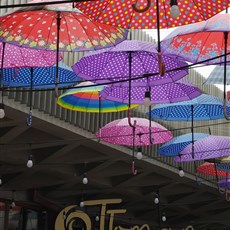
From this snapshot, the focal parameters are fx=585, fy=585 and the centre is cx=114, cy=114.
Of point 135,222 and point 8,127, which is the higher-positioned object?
point 8,127

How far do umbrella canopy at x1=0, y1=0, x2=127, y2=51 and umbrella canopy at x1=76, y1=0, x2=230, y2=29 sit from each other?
2.42 feet

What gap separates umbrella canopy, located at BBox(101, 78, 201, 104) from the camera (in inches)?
274

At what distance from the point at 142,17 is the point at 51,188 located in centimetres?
1544

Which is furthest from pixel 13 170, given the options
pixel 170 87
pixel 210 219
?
pixel 210 219

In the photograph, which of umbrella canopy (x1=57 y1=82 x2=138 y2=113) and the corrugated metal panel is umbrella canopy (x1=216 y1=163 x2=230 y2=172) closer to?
the corrugated metal panel

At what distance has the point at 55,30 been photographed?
545 cm

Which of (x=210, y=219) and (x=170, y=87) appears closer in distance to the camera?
(x=170, y=87)

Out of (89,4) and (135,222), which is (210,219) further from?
(89,4)

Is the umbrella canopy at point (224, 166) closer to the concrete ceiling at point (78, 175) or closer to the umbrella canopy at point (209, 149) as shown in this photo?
the umbrella canopy at point (209, 149)

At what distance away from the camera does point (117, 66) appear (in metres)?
6.58

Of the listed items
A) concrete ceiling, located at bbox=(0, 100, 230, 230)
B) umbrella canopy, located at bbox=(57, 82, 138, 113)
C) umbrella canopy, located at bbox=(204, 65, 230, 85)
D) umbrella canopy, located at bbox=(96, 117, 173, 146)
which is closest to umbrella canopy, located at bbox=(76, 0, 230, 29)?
umbrella canopy, located at bbox=(204, 65, 230, 85)

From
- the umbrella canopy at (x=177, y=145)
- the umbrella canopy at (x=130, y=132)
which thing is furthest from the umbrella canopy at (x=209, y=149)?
the umbrella canopy at (x=130, y=132)

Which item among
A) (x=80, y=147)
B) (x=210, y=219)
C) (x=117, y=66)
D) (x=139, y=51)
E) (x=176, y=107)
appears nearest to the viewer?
(x=139, y=51)

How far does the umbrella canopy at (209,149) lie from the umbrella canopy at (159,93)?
269 cm
